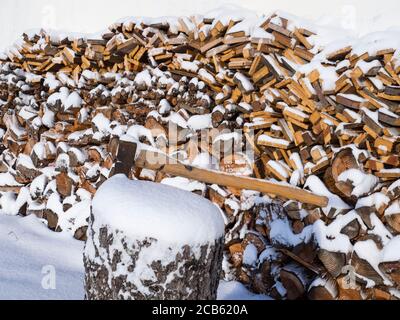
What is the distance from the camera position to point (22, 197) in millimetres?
4305

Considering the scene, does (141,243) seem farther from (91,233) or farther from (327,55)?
(327,55)

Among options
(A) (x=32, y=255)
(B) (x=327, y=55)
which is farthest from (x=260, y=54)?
(A) (x=32, y=255)

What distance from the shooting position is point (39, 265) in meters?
2.94

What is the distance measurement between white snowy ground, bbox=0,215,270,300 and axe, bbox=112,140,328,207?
0.90 meters

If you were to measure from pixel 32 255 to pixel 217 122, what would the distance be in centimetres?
188

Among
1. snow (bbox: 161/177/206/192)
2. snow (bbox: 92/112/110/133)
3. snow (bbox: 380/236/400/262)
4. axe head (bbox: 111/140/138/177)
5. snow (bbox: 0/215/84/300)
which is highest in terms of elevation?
axe head (bbox: 111/140/138/177)

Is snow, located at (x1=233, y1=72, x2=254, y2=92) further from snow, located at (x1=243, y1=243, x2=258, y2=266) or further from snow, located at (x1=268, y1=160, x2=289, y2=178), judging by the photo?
snow, located at (x1=243, y1=243, x2=258, y2=266)

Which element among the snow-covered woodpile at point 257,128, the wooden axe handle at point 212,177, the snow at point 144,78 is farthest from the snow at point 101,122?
the wooden axe handle at point 212,177

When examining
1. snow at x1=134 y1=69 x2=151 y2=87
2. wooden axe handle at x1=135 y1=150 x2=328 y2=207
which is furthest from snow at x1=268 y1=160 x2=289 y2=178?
snow at x1=134 y1=69 x2=151 y2=87

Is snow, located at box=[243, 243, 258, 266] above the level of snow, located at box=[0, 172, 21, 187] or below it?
above

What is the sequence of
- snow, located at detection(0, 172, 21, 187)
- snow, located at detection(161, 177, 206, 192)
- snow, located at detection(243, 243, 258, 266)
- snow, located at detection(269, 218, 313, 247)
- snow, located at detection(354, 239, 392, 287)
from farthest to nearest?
1. snow, located at detection(0, 172, 21, 187)
2. snow, located at detection(161, 177, 206, 192)
3. snow, located at detection(243, 243, 258, 266)
4. snow, located at detection(269, 218, 313, 247)
5. snow, located at detection(354, 239, 392, 287)

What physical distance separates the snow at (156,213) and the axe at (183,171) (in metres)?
0.22

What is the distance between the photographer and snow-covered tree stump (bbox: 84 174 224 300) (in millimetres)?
1394

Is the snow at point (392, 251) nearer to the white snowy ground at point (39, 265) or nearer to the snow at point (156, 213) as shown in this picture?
the white snowy ground at point (39, 265)
